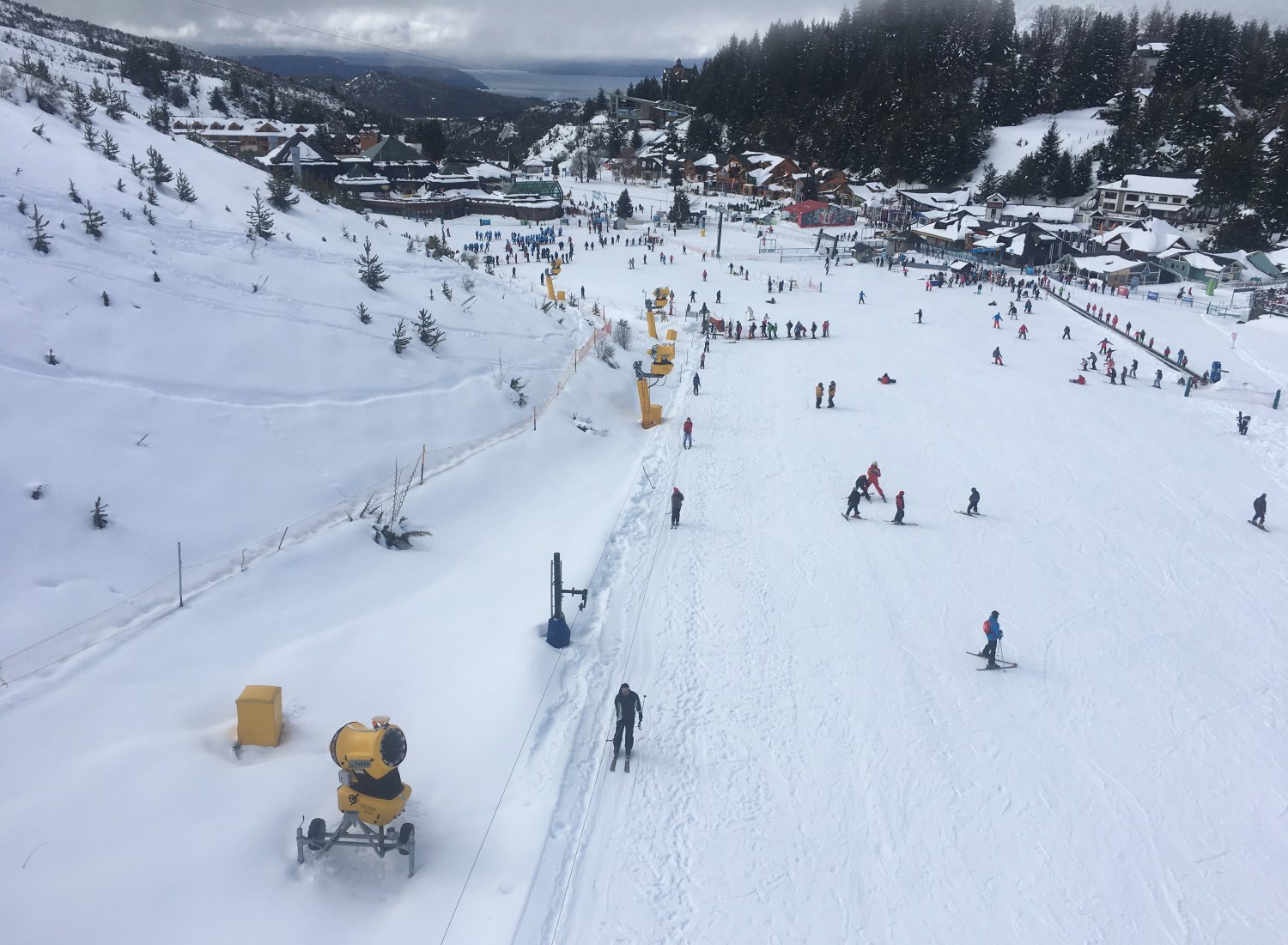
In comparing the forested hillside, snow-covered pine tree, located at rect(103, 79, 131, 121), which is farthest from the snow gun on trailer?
the forested hillside

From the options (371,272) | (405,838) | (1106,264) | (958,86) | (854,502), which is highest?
(958,86)

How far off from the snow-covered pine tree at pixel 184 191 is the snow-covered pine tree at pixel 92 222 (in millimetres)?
3418

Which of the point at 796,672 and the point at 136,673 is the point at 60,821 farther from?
the point at 796,672

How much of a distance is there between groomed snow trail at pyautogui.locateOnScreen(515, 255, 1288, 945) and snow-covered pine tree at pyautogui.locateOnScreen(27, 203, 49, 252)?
1012cm

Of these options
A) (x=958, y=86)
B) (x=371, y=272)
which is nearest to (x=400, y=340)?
(x=371, y=272)

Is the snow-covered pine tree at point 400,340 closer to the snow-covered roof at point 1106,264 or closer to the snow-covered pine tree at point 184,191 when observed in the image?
the snow-covered pine tree at point 184,191

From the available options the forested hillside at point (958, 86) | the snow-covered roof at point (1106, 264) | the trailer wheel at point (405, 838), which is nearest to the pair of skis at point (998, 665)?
the trailer wheel at point (405, 838)

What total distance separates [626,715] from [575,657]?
1.85 meters

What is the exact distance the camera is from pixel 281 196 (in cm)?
1967

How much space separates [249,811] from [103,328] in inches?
319

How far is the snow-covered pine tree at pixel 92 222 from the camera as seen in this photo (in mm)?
12922

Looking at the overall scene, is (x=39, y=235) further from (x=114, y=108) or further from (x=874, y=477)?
(x=874, y=477)

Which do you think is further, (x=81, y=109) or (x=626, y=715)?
(x=81, y=109)

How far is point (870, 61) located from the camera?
94438 millimetres
